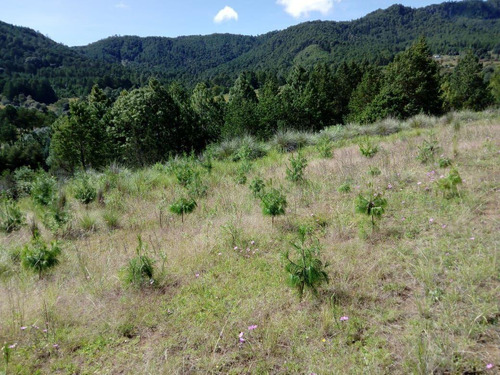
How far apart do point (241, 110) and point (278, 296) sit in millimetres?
27856

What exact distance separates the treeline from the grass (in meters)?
18.6

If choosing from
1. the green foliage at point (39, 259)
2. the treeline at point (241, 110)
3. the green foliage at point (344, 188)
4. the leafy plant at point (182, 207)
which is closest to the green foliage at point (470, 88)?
the treeline at point (241, 110)

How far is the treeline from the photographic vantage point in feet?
89.9

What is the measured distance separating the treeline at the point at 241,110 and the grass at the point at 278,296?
60.9 feet

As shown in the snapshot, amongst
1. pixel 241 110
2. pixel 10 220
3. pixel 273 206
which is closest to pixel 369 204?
pixel 273 206

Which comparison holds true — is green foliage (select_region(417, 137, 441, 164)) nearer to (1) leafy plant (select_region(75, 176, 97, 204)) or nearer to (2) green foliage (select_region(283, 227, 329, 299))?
(2) green foliage (select_region(283, 227, 329, 299))

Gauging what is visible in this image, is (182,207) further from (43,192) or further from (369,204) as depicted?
(43,192)

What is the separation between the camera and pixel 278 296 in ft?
9.74

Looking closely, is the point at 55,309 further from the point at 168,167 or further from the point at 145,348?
the point at 168,167

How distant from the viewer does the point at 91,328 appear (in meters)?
2.78

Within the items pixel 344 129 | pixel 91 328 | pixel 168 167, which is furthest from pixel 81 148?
pixel 91 328

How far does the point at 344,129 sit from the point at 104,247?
1054 cm

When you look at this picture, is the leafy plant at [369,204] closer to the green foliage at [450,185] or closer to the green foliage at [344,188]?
the green foliage at [450,185]

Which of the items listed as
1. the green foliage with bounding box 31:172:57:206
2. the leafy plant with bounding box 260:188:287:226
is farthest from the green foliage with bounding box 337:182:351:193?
the green foliage with bounding box 31:172:57:206
